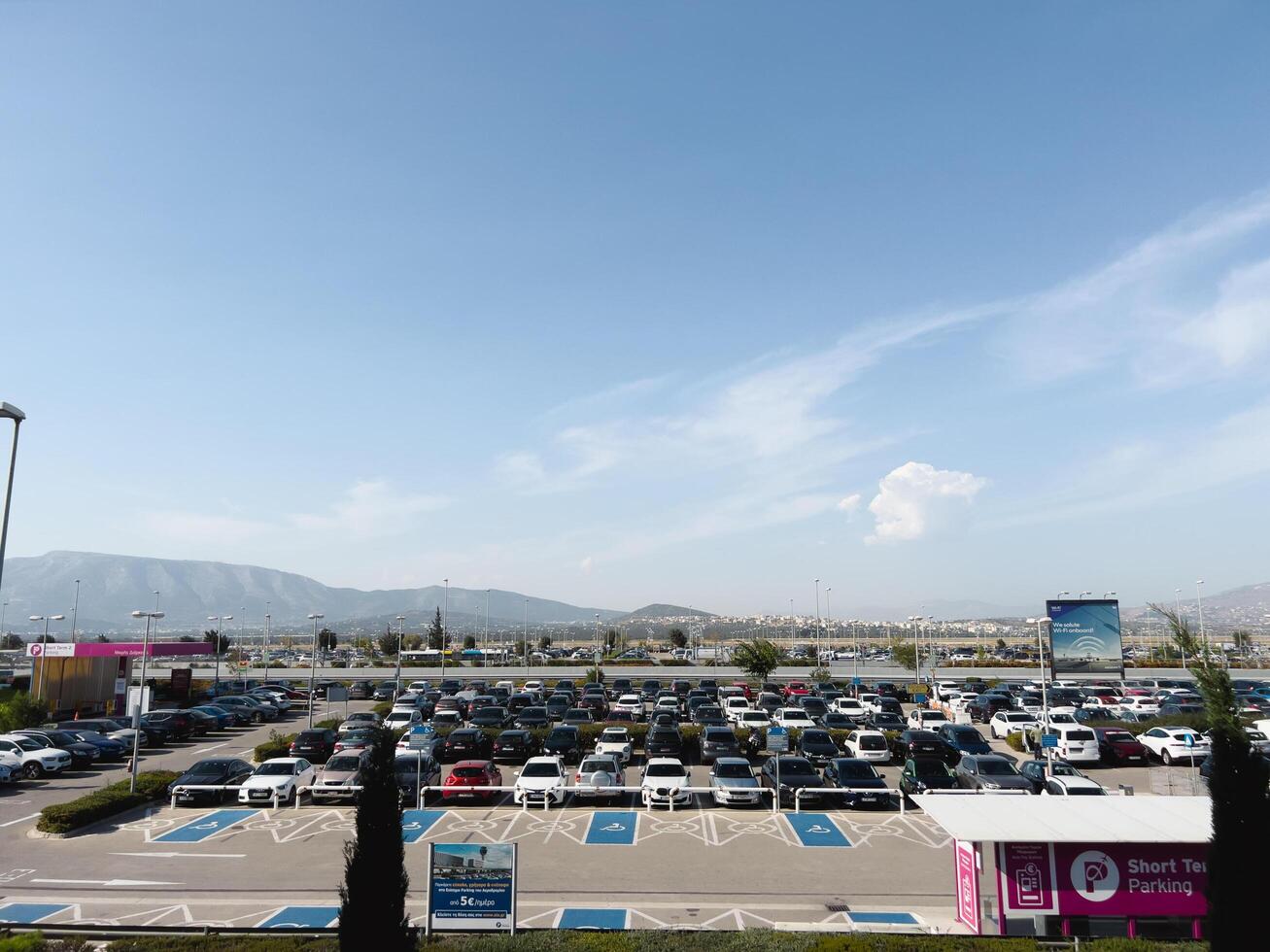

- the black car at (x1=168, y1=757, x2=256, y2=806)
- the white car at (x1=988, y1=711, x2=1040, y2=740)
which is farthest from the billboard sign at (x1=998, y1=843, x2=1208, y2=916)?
the white car at (x1=988, y1=711, x2=1040, y2=740)

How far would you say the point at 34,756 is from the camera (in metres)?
28.8

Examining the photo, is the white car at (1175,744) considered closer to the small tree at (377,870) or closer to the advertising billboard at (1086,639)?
the advertising billboard at (1086,639)

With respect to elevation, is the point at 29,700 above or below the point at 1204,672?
below

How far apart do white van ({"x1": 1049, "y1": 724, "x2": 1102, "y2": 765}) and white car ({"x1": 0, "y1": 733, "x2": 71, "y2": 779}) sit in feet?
112

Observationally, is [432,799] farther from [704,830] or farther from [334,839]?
[704,830]

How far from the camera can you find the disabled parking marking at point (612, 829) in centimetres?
1875

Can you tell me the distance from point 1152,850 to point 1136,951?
6.75ft

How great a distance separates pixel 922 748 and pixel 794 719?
8.40 m

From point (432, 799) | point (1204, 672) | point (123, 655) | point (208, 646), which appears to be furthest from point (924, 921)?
point (208, 646)

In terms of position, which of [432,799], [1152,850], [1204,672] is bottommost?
[432,799]

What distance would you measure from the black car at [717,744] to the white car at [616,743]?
8.38 ft

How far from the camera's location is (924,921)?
1355cm

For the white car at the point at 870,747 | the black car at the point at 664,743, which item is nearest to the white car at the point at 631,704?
the black car at the point at 664,743

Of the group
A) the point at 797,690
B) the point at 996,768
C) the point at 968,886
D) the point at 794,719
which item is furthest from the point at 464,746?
the point at 797,690
